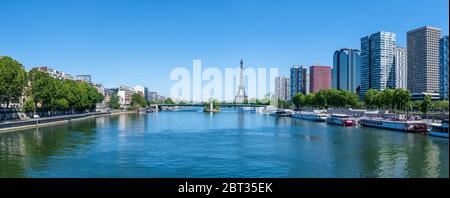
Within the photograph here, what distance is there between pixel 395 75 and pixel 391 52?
429 centimetres

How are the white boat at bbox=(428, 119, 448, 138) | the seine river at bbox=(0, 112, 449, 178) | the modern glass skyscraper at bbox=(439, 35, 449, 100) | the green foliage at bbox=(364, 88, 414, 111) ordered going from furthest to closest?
1. the modern glass skyscraper at bbox=(439, 35, 449, 100)
2. the green foliage at bbox=(364, 88, 414, 111)
3. the white boat at bbox=(428, 119, 448, 138)
4. the seine river at bbox=(0, 112, 449, 178)

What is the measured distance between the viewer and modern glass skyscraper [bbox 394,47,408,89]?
73688 millimetres

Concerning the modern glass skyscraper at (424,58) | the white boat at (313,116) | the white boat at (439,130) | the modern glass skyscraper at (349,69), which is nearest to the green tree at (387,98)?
the white boat at (313,116)

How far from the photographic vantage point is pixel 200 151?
16.3m

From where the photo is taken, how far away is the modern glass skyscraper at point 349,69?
86938mm

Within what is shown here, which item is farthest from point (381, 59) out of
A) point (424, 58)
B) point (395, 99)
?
point (395, 99)

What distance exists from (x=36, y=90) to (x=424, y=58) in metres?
55.3

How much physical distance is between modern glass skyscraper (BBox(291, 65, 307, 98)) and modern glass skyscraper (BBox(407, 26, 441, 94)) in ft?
125

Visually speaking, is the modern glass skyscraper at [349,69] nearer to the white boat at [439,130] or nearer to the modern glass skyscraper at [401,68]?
the modern glass skyscraper at [401,68]

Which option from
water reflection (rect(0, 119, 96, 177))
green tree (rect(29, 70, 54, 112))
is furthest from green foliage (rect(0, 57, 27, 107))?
water reflection (rect(0, 119, 96, 177))

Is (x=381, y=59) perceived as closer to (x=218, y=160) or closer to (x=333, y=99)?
(x=333, y=99)

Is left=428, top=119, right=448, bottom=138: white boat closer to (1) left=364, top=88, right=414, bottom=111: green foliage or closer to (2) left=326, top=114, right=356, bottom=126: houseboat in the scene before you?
(2) left=326, top=114, right=356, bottom=126: houseboat

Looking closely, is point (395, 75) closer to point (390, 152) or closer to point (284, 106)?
point (284, 106)
